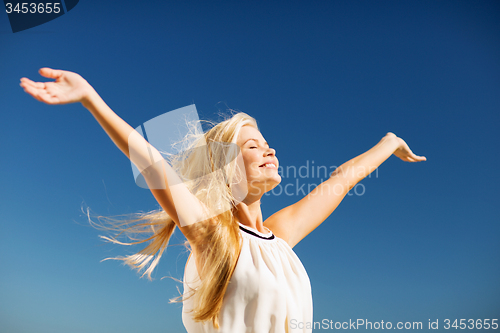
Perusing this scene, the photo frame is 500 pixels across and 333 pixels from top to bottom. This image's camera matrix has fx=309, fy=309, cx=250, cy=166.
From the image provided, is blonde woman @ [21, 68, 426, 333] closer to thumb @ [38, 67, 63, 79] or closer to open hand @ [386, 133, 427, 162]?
thumb @ [38, 67, 63, 79]

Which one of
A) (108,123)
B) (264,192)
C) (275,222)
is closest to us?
(108,123)

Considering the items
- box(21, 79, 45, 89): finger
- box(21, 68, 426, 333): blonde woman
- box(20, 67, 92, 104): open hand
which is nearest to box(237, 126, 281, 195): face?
box(21, 68, 426, 333): blonde woman

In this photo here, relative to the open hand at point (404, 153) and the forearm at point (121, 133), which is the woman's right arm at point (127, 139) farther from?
the open hand at point (404, 153)

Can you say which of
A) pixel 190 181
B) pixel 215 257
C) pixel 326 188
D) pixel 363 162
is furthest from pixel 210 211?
pixel 363 162

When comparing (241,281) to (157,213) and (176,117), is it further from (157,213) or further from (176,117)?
(176,117)

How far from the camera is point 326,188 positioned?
3168 millimetres

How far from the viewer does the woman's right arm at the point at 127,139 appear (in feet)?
4.54

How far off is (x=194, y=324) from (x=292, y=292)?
731mm

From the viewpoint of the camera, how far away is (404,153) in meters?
3.66

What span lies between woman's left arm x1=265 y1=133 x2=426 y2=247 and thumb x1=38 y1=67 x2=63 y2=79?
2.10 meters

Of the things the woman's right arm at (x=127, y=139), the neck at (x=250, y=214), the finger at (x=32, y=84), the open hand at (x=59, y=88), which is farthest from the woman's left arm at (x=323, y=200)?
the finger at (x=32, y=84)

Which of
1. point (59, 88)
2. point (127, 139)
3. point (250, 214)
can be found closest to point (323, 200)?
point (250, 214)

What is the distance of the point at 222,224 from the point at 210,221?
0.30ft

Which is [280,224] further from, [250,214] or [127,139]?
[127,139]
